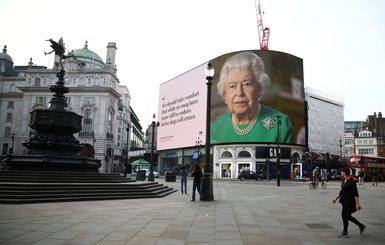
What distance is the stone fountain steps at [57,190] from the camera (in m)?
11.6

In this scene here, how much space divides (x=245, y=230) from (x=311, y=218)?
335 centimetres

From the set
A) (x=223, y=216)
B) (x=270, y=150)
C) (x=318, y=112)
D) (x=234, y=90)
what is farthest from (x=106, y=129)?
(x=223, y=216)

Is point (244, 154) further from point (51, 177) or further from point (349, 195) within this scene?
point (349, 195)

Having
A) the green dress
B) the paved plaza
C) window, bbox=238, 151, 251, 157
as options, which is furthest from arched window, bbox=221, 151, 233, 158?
the paved plaza

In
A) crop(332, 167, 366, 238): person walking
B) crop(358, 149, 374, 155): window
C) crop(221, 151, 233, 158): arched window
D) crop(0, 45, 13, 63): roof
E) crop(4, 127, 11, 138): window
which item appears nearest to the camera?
crop(332, 167, 366, 238): person walking

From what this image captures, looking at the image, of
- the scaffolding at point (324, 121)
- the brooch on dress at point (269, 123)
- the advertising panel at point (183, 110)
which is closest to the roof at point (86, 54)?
the advertising panel at point (183, 110)

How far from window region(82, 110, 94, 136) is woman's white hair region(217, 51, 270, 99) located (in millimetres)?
29444

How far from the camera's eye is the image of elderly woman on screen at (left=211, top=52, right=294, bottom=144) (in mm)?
54688

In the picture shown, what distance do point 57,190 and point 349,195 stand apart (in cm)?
1137

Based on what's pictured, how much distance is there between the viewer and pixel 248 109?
55.6 m

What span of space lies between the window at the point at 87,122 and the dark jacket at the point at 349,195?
6314cm

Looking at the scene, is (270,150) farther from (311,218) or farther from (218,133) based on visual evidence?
(311,218)

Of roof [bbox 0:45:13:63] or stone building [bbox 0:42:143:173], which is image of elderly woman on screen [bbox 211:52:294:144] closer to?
stone building [bbox 0:42:143:173]

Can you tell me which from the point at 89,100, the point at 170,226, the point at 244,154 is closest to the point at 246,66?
the point at 244,154
